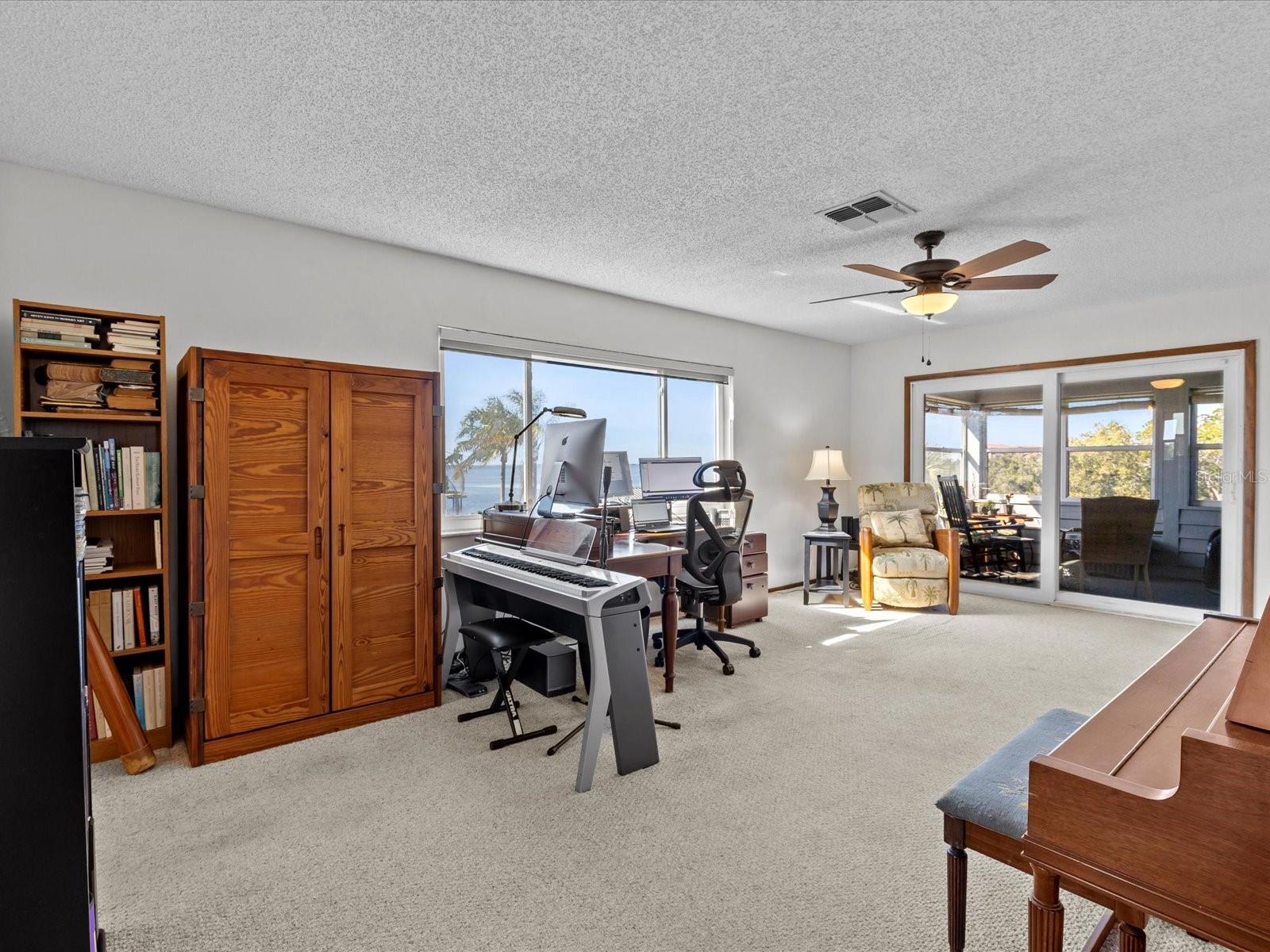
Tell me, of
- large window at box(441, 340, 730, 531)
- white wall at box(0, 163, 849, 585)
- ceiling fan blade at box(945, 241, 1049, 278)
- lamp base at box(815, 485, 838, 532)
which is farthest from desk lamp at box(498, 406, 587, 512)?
lamp base at box(815, 485, 838, 532)

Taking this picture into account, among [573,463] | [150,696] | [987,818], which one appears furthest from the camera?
[573,463]

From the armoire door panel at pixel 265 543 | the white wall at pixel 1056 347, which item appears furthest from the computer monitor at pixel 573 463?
the white wall at pixel 1056 347

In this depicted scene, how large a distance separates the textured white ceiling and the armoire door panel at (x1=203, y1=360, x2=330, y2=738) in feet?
3.11

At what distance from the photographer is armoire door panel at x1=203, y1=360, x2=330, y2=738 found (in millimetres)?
2703

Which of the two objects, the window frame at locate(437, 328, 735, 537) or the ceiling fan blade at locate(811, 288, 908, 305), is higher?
the ceiling fan blade at locate(811, 288, 908, 305)

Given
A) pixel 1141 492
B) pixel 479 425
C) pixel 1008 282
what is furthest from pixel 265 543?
pixel 1141 492

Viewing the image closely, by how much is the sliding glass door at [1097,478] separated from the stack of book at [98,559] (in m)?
6.27

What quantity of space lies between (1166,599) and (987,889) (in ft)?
14.7

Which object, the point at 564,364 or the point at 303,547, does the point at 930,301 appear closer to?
the point at 564,364

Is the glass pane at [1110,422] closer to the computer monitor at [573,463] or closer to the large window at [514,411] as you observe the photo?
the large window at [514,411]

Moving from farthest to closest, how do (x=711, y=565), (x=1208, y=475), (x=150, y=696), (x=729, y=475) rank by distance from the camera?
(x=1208, y=475) < (x=729, y=475) < (x=711, y=565) < (x=150, y=696)

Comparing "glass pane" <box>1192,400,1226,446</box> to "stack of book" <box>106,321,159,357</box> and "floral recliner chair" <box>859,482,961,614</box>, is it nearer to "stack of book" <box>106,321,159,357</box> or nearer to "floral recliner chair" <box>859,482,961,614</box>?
"floral recliner chair" <box>859,482,961,614</box>

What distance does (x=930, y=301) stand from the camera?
138 inches

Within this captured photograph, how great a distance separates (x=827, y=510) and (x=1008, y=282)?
2.95 meters
